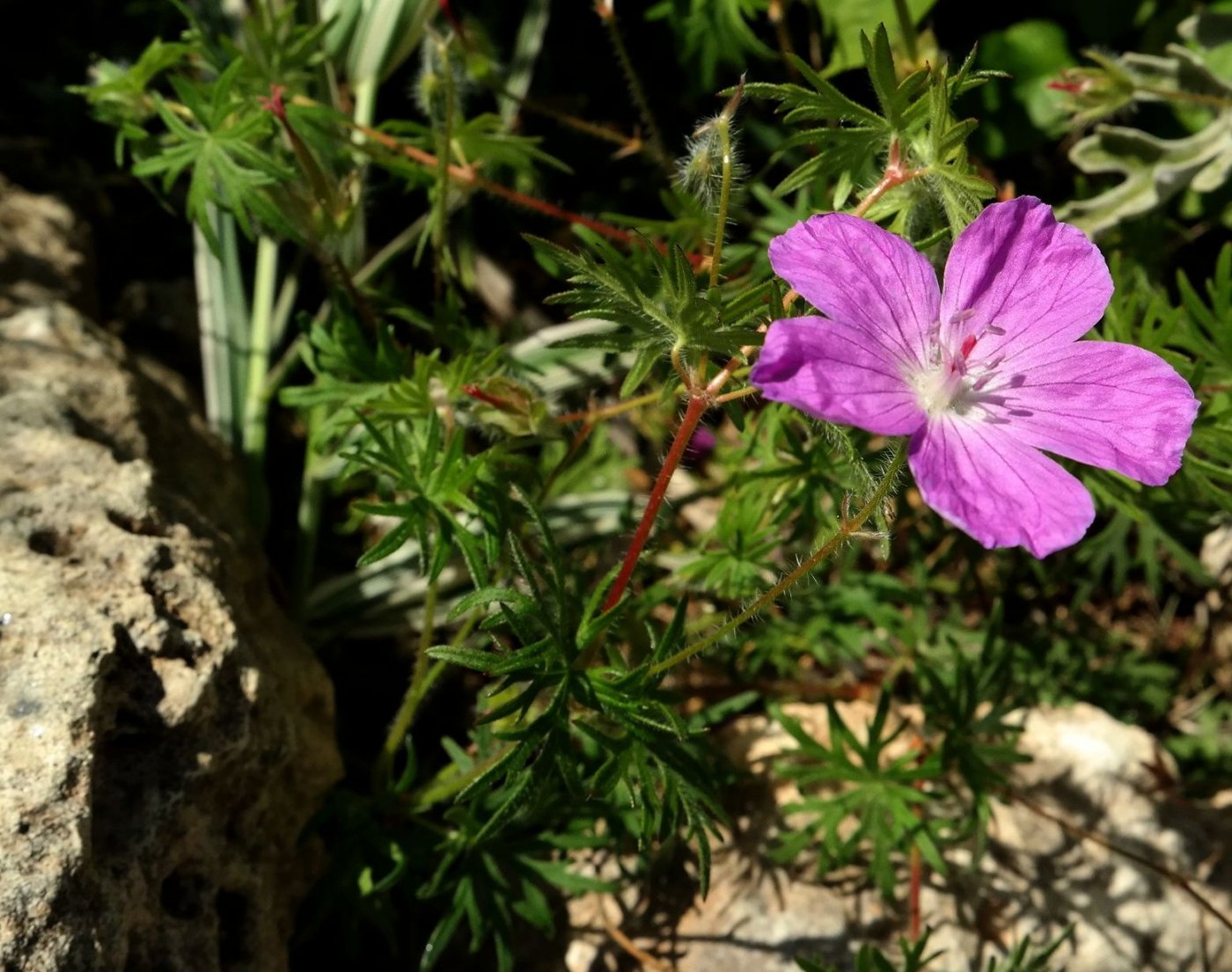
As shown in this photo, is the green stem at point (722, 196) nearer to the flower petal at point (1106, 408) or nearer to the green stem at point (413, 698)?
the flower petal at point (1106, 408)

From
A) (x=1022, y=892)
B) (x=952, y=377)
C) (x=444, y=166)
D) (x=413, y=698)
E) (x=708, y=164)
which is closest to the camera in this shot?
(x=952, y=377)

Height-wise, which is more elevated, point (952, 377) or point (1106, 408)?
point (952, 377)

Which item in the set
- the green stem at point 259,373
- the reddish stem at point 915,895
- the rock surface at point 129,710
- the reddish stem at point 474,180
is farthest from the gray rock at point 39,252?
the reddish stem at point 915,895

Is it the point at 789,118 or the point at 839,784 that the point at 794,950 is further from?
the point at 789,118

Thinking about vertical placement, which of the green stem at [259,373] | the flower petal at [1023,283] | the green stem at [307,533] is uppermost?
the flower petal at [1023,283]

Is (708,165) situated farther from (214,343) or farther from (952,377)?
(214,343)

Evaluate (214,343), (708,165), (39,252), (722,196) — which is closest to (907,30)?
(708,165)

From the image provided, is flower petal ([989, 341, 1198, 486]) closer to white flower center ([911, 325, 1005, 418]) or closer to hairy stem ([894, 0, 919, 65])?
white flower center ([911, 325, 1005, 418])
